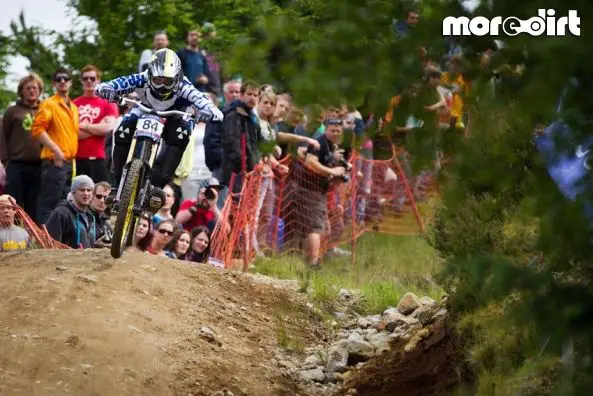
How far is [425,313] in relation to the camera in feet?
50.9

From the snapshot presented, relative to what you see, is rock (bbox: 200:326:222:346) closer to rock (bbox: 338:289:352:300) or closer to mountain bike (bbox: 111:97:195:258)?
mountain bike (bbox: 111:97:195:258)

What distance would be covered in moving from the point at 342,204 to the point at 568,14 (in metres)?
12.8

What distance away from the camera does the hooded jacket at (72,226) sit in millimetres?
16344

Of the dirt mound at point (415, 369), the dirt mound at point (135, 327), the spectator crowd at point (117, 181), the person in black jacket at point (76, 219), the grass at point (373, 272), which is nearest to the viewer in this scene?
the dirt mound at point (135, 327)

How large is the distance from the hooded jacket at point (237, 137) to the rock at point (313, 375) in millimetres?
3716

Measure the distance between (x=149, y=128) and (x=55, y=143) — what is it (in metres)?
3.02

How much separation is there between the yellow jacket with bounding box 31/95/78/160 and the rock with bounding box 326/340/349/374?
4.29m

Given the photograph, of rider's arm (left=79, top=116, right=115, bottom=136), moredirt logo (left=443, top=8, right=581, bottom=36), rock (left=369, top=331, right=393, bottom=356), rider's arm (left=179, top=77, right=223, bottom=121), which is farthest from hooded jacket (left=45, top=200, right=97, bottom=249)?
moredirt logo (left=443, top=8, right=581, bottom=36)

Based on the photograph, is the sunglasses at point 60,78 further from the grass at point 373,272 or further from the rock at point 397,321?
the rock at point 397,321

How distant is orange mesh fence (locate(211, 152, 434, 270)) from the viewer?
17906 millimetres

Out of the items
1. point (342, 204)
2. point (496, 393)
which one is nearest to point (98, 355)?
point (496, 393)

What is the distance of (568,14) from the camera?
24.3 feet

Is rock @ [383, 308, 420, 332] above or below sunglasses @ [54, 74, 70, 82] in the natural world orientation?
below

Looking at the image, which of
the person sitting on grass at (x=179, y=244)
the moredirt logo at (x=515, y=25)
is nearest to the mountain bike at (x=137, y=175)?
the person sitting on grass at (x=179, y=244)
